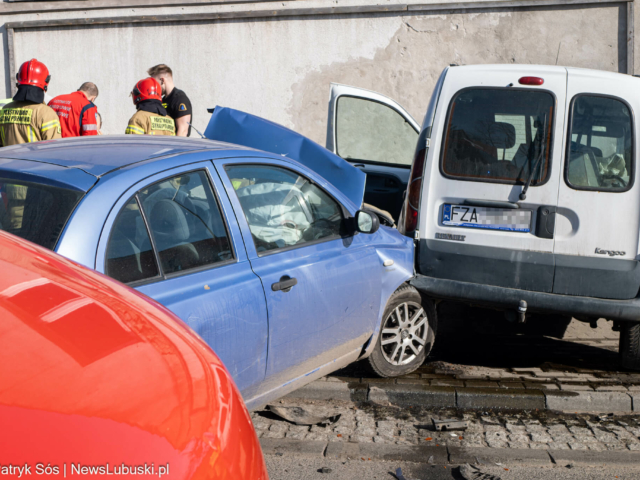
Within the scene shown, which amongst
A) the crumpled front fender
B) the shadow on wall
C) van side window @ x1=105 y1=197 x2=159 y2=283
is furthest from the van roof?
the shadow on wall

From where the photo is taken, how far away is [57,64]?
37.6 ft

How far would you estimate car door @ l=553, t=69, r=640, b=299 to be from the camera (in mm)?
4527

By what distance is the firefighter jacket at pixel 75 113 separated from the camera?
718cm

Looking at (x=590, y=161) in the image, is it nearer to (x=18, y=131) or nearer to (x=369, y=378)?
(x=369, y=378)

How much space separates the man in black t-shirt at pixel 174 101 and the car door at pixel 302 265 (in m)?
4.25

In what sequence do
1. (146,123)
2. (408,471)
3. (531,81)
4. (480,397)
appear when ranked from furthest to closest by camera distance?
(146,123), (531,81), (480,397), (408,471)

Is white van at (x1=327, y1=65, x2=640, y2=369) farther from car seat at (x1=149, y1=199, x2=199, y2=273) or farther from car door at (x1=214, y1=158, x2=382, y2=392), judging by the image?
car seat at (x1=149, y1=199, x2=199, y2=273)

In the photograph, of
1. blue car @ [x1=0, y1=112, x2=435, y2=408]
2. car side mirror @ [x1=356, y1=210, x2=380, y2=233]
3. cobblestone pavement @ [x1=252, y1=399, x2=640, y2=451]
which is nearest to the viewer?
blue car @ [x1=0, y1=112, x2=435, y2=408]

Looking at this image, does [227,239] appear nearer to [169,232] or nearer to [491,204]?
[169,232]

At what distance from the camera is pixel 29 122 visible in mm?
6293

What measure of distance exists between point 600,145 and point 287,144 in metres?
2.36

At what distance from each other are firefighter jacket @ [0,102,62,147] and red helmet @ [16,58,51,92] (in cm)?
21

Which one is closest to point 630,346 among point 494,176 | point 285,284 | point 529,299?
point 529,299

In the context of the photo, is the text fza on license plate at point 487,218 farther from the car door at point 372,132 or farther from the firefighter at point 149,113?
the firefighter at point 149,113
